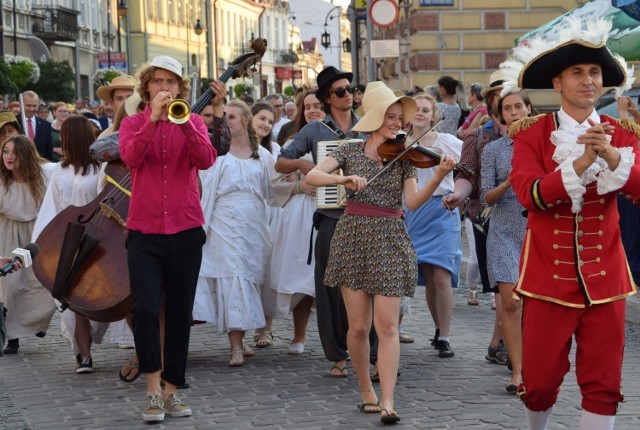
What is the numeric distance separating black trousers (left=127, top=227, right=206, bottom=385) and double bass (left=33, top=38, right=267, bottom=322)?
576 mm

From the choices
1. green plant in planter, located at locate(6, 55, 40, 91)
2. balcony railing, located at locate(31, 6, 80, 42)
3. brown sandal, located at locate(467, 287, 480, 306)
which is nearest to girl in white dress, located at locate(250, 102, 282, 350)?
brown sandal, located at locate(467, 287, 480, 306)

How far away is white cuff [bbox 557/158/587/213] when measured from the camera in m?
5.39

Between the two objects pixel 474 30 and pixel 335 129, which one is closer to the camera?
pixel 335 129

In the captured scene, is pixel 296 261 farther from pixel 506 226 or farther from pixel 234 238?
pixel 506 226

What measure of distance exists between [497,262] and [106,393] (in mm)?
2550

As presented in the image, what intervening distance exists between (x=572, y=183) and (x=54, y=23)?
53.7 meters

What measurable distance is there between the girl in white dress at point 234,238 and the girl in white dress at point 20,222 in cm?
155

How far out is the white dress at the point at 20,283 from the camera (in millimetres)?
10164

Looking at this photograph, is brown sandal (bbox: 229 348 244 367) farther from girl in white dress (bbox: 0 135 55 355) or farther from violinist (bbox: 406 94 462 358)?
girl in white dress (bbox: 0 135 55 355)

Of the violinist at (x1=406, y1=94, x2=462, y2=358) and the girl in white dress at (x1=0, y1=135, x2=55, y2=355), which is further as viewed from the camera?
the girl in white dress at (x1=0, y1=135, x2=55, y2=355)

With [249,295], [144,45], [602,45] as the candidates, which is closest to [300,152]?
[249,295]

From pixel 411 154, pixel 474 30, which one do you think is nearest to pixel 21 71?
pixel 474 30

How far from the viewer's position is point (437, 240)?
9672 mm

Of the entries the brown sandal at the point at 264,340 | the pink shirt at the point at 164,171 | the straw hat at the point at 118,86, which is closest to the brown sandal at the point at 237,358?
the brown sandal at the point at 264,340
